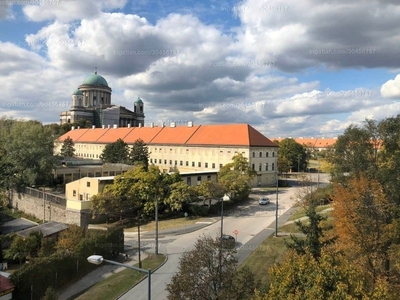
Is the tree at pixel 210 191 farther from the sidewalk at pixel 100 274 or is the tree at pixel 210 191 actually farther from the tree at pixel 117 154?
the tree at pixel 117 154

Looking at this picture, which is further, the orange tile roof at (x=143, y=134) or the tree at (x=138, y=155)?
the orange tile roof at (x=143, y=134)

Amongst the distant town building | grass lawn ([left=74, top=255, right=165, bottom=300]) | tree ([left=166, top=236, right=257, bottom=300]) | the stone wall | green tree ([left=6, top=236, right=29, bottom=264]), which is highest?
the distant town building

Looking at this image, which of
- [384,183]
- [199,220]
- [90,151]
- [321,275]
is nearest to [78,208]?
[199,220]

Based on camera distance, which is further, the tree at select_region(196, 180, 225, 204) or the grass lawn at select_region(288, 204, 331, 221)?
the tree at select_region(196, 180, 225, 204)

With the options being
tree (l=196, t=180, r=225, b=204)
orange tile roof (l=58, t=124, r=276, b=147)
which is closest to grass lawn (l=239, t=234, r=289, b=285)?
tree (l=196, t=180, r=225, b=204)

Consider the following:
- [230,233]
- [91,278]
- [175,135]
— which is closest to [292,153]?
[175,135]

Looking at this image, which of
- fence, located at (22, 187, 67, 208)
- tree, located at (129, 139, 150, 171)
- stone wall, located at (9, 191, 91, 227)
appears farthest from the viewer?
tree, located at (129, 139, 150, 171)

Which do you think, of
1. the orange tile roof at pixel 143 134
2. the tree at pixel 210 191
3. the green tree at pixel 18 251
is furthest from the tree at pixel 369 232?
the orange tile roof at pixel 143 134

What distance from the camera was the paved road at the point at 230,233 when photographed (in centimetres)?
2132

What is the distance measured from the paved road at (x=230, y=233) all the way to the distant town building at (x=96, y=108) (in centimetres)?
8942

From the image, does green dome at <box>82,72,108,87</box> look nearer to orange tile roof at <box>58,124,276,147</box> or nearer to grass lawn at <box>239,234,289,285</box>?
orange tile roof at <box>58,124,276,147</box>

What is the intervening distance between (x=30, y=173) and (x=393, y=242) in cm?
4552

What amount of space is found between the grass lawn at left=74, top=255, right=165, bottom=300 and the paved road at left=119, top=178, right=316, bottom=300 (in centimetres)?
67

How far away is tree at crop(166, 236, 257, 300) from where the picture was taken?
13414 mm
